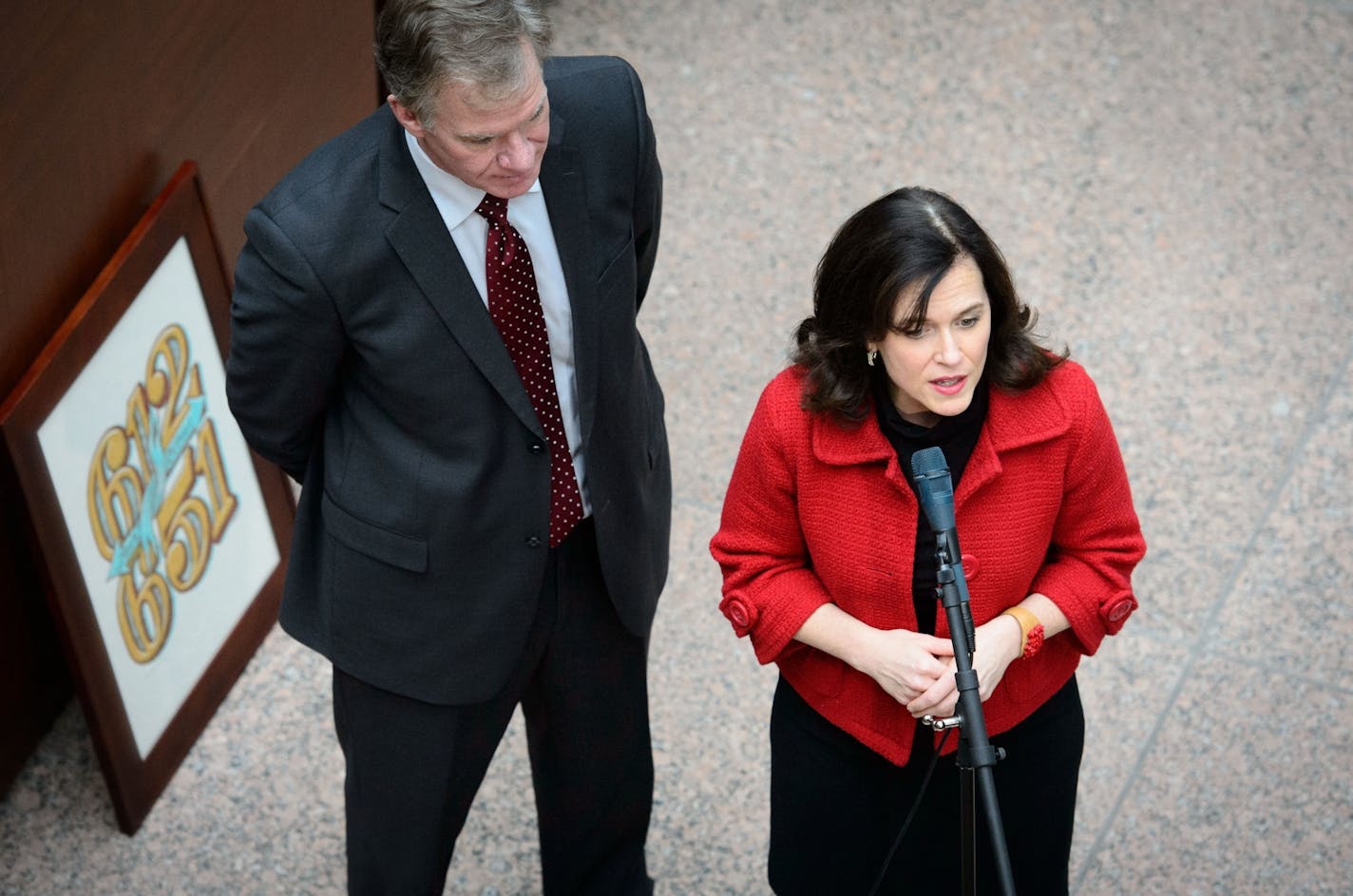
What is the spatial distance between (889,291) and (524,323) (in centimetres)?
57

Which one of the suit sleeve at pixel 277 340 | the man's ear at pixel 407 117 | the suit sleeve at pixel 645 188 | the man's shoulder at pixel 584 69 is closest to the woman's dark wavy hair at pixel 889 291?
the suit sleeve at pixel 645 188

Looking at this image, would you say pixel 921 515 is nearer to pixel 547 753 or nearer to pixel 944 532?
pixel 944 532

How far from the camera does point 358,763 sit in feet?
9.84

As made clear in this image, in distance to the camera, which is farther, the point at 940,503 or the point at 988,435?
the point at 988,435

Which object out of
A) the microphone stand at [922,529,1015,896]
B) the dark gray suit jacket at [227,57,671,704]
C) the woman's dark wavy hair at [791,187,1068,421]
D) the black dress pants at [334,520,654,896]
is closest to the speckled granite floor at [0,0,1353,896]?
the black dress pants at [334,520,654,896]

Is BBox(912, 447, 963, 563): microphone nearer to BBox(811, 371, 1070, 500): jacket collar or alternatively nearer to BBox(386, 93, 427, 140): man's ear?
BBox(811, 371, 1070, 500): jacket collar

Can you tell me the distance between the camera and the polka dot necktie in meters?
2.49

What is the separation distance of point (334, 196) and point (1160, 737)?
2.37 metres


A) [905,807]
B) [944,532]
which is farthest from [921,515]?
[905,807]

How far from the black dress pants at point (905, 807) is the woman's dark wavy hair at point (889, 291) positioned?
1.91 feet

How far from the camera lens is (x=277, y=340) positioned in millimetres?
2473

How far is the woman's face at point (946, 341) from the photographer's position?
7.62 ft

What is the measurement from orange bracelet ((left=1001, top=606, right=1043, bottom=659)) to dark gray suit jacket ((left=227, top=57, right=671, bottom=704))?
0.69 m

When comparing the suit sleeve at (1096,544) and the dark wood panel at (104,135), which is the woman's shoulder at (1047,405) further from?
the dark wood panel at (104,135)
